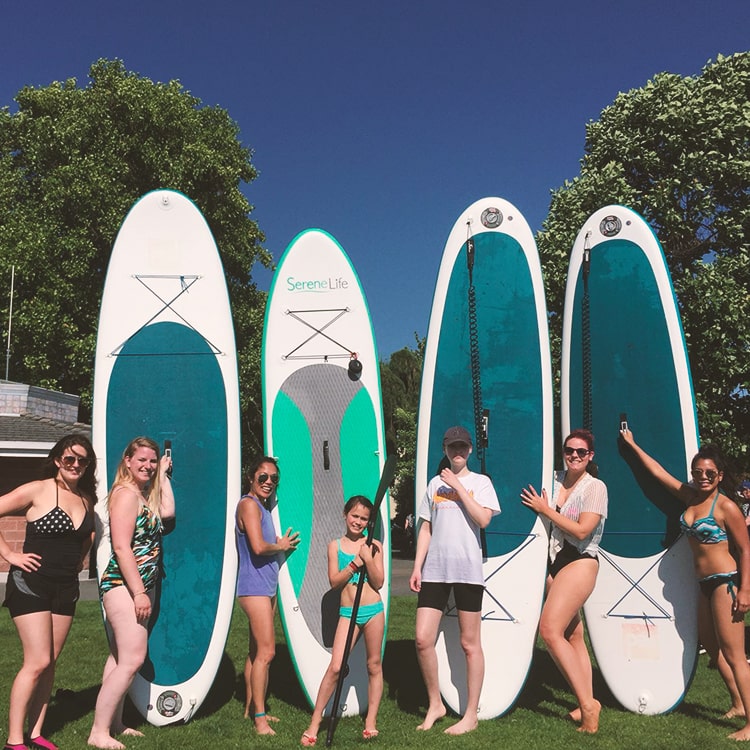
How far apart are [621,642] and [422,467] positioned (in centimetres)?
152

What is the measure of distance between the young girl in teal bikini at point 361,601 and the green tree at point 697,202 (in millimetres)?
6764

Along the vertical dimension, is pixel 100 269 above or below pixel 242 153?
below

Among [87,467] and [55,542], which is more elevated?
[87,467]

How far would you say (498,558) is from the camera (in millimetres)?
4195

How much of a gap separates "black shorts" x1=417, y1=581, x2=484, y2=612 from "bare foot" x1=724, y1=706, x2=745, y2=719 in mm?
1505

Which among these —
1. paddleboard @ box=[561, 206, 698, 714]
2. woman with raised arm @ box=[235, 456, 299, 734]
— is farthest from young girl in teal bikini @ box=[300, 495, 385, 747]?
paddleboard @ box=[561, 206, 698, 714]

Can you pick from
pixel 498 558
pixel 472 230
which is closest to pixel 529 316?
pixel 472 230

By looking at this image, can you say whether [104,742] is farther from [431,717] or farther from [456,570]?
[456,570]

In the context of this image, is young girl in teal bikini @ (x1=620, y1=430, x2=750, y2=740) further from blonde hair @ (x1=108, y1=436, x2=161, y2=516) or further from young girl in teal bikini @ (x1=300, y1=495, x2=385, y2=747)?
blonde hair @ (x1=108, y1=436, x2=161, y2=516)

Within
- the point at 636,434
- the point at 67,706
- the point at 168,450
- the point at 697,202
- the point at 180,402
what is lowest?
the point at 67,706

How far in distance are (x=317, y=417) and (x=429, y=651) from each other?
63.6 inches

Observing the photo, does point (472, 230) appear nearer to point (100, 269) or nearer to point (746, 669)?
point (746, 669)

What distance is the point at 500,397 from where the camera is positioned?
4.43 metres

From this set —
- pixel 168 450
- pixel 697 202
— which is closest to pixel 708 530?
pixel 168 450
